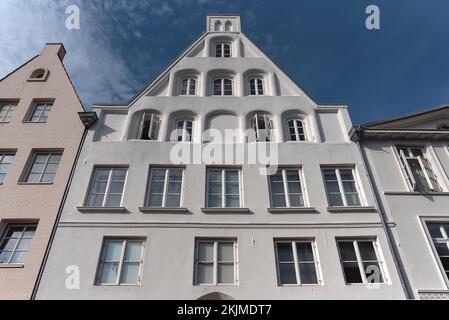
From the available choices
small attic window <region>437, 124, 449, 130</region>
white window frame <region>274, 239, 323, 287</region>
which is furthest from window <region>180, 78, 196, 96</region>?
small attic window <region>437, 124, 449, 130</region>

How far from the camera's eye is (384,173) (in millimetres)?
14805

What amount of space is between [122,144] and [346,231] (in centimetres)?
1057

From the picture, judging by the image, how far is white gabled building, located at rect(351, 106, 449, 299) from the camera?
475 inches

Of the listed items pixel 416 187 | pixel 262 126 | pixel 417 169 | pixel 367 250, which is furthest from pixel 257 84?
pixel 367 250

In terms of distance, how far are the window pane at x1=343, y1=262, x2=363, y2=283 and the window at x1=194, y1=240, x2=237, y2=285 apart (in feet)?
13.5

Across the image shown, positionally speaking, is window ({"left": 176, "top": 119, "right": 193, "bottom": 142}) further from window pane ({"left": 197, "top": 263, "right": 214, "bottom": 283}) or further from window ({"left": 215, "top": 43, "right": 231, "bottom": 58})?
window pane ({"left": 197, "top": 263, "right": 214, "bottom": 283})

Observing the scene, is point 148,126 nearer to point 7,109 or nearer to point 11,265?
point 7,109

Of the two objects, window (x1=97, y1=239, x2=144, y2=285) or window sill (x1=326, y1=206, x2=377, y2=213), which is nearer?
window (x1=97, y1=239, x2=144, y2=285)

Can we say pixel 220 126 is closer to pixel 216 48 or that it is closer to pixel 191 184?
pixel 191 184

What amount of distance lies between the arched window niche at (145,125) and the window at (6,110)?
6.45 m

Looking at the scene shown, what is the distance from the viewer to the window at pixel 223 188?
45.0 feet

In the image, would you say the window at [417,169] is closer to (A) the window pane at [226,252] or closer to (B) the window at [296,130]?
(B) the window at [296,130]

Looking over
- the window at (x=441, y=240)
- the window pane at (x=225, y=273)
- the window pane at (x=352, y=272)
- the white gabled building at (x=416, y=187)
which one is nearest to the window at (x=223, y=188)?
the window pane at (x=225, y=273)

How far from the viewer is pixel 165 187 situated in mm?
13977
